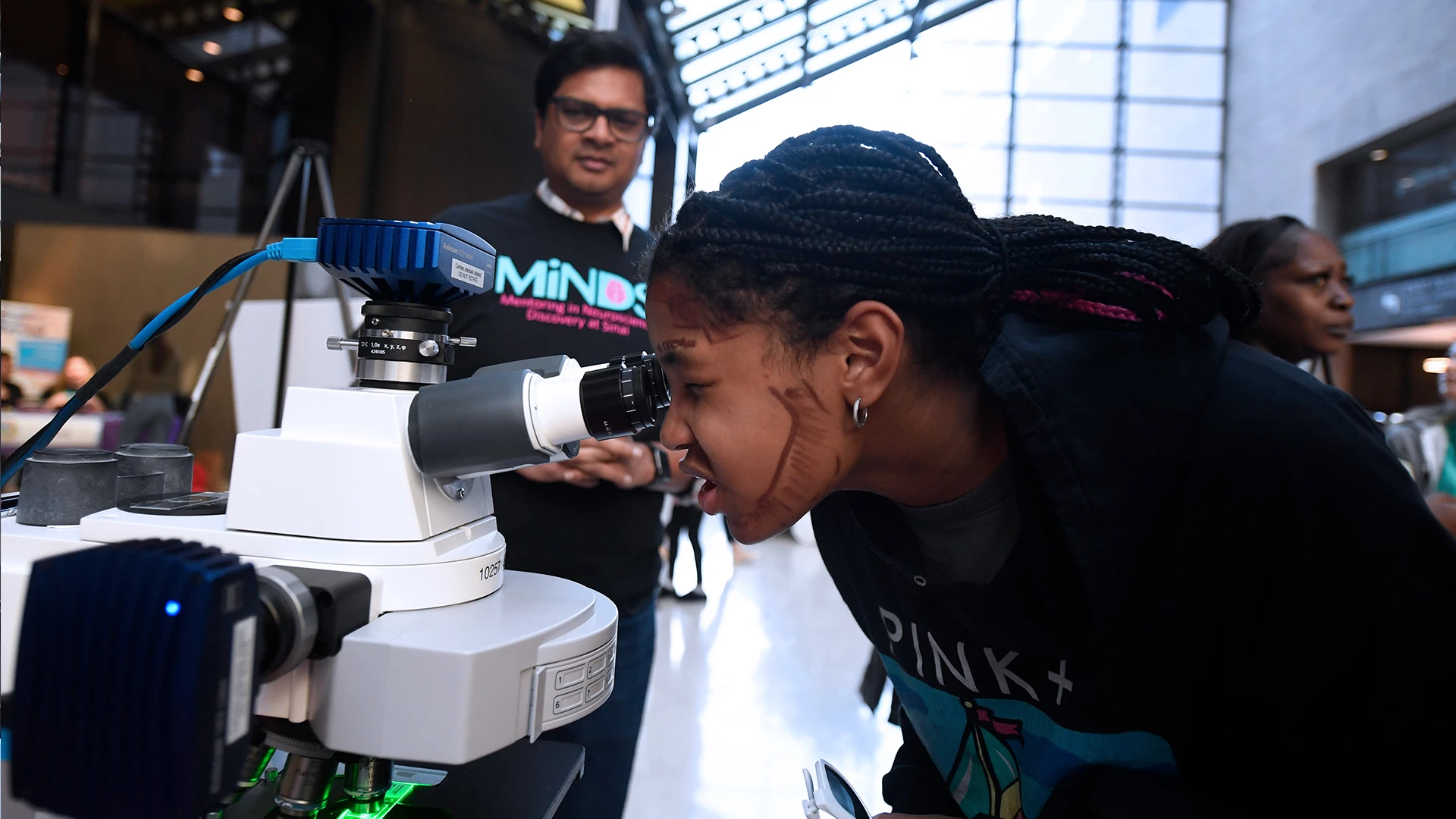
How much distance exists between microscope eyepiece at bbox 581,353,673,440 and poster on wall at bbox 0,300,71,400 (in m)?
0.87

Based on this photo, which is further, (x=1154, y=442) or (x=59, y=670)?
(x=1154, y=442)

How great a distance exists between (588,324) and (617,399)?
0.62 m

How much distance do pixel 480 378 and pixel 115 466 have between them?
29 centimetres

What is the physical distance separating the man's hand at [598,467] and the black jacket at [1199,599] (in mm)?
448

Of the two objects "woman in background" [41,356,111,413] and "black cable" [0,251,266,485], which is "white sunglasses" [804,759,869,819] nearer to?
"black cable" [0,251,266,485]

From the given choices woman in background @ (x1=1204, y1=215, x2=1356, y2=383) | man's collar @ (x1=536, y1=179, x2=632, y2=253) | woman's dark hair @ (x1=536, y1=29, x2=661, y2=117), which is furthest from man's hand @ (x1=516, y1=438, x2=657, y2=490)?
woman in background @ (x1=1204, y1=215, x2=1356, y2=383)

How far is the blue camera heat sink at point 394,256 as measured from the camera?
554 mm

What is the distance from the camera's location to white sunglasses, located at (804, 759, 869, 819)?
607mm

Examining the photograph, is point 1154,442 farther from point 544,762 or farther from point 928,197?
point 544,762

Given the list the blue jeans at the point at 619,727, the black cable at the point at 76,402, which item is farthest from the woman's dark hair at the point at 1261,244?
the black cable at the point at 76,402

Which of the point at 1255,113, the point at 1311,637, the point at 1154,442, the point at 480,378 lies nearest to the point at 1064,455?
the point at 1154,442

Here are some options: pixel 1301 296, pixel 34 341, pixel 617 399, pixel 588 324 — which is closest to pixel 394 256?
pixel 617 399

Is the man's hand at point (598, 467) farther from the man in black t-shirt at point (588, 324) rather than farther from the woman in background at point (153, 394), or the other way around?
the woman in background at point (153, 394)

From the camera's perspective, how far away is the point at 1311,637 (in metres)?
0.57
